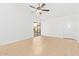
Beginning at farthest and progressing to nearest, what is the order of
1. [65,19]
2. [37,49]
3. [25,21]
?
[25,21], [65,19], [37,49]

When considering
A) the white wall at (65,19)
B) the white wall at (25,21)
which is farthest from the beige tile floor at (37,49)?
the white wall at (65,19)

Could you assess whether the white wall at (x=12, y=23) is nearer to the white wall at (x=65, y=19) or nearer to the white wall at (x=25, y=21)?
the white wall at (x=25, y=21)

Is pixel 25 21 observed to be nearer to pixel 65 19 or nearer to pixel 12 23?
pixel 12 23

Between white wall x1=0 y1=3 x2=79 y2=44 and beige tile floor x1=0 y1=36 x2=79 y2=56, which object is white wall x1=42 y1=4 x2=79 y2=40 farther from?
beige tile floor x1=0 y1=36 x2=79 y2=56

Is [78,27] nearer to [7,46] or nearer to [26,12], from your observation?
[26,12]

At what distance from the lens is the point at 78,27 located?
2.27m

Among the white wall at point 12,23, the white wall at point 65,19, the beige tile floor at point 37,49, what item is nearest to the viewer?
the beige tile floor at point 37,49

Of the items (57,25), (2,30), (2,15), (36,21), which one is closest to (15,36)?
(2,30)

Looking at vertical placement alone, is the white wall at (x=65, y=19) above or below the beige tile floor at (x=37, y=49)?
above

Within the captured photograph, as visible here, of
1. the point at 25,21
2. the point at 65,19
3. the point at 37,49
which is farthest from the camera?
the point at 25,21

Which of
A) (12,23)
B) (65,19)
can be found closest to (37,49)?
(12,23)

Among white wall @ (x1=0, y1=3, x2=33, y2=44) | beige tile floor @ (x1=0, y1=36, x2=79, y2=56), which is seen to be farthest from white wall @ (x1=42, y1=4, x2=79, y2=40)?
white wall @ (x1=0, y1=3, x2=33, y2=44)

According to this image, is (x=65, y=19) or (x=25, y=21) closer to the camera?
(x=65, y=19)

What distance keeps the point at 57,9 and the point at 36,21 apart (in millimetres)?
918
